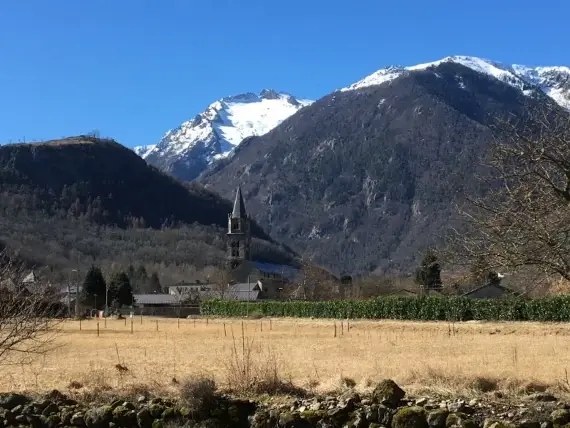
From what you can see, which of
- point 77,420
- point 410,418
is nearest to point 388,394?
point 410,418

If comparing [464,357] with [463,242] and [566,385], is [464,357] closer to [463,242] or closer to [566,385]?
[566,385]

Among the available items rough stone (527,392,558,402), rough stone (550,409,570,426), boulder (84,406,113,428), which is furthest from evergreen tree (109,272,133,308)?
rough stone (550,409,570,426)

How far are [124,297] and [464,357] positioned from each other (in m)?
105

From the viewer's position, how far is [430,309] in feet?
216

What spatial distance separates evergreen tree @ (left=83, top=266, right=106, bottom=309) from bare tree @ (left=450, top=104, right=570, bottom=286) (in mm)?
114036

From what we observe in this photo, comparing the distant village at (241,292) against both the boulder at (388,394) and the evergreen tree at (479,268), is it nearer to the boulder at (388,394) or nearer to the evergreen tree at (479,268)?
the boulder at (388,394)

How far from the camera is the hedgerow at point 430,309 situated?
54.6m

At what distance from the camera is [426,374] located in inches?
727

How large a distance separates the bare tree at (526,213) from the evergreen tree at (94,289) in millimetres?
114036

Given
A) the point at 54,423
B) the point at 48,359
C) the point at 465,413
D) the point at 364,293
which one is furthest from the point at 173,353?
the point at 364,293

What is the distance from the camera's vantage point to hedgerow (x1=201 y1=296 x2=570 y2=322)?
5462cm

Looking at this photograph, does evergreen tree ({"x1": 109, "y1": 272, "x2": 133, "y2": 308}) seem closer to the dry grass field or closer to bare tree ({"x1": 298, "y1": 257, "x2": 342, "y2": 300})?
bare tree ({"x1": 298, "y1": 257, "x2": 342, "y2": 300})

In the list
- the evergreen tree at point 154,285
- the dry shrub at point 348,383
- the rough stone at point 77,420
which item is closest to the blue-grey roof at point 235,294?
the evergreen tree at point 154,285

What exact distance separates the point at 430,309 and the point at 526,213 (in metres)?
55.9
